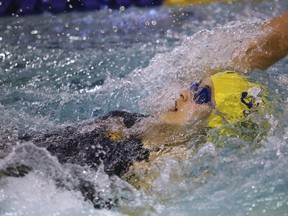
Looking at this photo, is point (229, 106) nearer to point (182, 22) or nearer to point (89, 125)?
point (89, 125)

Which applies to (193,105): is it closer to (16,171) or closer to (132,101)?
(16,171)

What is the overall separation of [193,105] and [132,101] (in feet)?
2.60

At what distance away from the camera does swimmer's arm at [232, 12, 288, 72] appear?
68.0 inches

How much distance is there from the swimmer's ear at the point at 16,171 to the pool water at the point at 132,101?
0.02 meters

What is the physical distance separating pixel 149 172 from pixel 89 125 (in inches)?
14.5

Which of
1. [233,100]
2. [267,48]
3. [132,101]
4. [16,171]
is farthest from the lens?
[132,101]

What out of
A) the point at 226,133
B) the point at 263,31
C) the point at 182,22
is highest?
the point at 263,31

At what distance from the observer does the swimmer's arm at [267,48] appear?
1.73 m

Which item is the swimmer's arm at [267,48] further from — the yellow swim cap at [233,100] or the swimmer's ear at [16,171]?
the swimmer's ear at [16,171]

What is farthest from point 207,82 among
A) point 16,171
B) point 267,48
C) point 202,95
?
point 16,171

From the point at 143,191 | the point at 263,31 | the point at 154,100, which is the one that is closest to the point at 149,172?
the point at 143,191

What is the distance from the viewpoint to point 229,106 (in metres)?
1.61

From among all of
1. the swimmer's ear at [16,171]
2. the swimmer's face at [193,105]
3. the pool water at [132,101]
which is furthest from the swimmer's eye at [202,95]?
the swimmer's ear at [16,171]

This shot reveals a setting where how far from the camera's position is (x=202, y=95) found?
165cm
